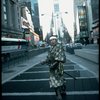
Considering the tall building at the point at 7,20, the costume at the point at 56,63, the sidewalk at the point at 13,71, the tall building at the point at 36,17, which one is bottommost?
the sidewalk at the point at 13,71

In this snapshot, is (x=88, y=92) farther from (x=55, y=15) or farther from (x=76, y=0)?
(x=76, y=0)

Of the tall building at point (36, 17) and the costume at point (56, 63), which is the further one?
the tall building at point (36, 17)

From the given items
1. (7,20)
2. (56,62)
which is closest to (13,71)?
(7,20)

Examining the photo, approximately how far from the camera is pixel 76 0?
16375cm

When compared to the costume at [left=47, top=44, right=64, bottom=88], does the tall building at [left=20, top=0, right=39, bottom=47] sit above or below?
above

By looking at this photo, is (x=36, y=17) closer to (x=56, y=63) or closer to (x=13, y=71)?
(x=13, y=71)

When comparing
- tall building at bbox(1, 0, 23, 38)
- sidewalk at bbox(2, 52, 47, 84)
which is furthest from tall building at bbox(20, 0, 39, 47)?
sidewalk at bbox(2, 52, 47, 84)

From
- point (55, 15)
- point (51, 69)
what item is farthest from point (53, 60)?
point (55, 15)

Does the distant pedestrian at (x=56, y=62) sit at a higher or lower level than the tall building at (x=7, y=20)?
lower

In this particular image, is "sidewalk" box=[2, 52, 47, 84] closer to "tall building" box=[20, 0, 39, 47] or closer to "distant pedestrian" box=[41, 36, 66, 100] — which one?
A: "distant pedestrian" box=[41, 36, 66, 100]

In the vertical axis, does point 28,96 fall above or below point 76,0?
below

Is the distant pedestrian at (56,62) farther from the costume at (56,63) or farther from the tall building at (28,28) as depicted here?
the tall building at (28,28)

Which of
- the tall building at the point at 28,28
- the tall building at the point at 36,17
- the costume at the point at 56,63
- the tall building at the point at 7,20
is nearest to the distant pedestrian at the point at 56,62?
the costume at the point at 56,63

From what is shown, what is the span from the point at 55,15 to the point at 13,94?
115ft
